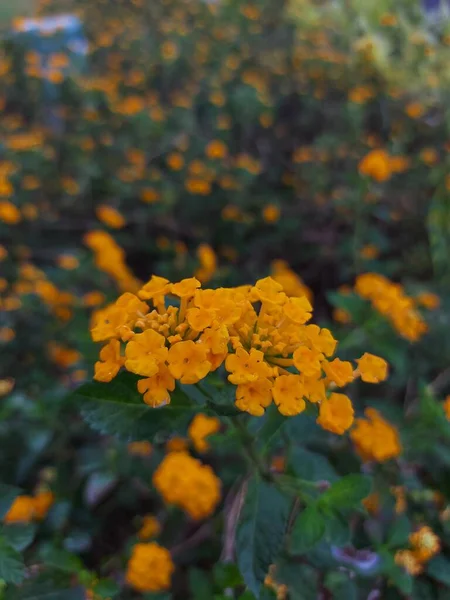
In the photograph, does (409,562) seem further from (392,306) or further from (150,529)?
(150,529)

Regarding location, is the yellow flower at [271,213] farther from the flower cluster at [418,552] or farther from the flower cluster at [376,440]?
the flower cluster at [418,552]

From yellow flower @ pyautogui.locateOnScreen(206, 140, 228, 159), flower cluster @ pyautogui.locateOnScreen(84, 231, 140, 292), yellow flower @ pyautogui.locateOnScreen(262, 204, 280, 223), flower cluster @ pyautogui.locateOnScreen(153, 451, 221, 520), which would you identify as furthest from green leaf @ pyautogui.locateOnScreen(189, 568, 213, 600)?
yellow flower @ pyautogui.locateOnScreen(206, 140, 228, 159)

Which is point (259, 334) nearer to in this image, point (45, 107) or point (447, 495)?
point (447, 495)

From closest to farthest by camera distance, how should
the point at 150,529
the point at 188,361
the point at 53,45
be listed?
the point at 188,361, the point at 150,529, the point at 53,45

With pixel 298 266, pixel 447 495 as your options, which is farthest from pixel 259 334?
pixel 298 266

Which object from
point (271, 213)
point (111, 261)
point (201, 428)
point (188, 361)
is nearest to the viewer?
point (188, 361)

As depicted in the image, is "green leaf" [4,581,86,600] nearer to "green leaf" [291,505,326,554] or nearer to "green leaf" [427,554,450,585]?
"green leaf" [291,505,326,554]

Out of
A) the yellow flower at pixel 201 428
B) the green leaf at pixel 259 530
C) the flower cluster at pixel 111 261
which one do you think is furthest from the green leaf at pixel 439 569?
the flower cluster at pixel 111 261

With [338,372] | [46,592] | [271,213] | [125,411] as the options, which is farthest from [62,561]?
[271,213]
